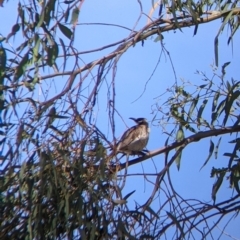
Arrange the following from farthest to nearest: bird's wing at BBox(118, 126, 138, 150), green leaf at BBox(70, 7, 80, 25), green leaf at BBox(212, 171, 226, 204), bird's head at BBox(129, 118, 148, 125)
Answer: bird's head at BBox(129, 118, 148, 125), green leaf at BBox(212, 171, 226, 204), bird's wing at BBox(118, 126, 138, 150), green leaf at BBox(70, 7, 80, 25)

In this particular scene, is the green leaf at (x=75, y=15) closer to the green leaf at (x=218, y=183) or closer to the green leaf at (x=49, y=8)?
the green leaf at (x=49, y=8)

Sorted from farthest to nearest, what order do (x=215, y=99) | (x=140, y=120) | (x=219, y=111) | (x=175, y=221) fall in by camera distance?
(x=140, y=120) < (x=215, y=99) < (x=219, y=111) < (x=175, y=221)

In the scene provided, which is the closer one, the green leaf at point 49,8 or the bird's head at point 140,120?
the green leaf at point 49,8

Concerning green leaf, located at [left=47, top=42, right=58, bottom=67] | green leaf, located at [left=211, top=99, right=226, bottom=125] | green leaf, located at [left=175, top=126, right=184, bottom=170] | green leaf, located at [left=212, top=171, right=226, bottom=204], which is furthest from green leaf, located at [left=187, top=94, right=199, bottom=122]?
green leaf, located at [left=47, top=42, right=58, bottom=67]

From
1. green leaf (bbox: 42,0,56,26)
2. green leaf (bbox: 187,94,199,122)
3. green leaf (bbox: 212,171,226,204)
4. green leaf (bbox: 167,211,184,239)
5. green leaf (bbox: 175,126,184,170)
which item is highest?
green leaf (bbox: 187,94,199,122)

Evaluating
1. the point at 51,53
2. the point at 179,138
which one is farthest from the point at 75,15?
the point at 179,138

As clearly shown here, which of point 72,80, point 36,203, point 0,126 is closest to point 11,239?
point 36,203

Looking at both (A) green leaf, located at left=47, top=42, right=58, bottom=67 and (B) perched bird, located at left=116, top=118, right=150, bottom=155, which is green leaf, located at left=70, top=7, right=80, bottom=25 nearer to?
(A) green leaf, located at left=47, top=42, right=58, bottom=67

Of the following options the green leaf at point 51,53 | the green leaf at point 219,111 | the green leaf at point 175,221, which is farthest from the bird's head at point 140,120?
the green leaf at point 51,53

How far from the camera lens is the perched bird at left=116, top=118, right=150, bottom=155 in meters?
4.35

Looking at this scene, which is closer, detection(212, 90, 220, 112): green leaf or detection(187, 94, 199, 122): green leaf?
detection(212, 90, 220, 112): green leaf

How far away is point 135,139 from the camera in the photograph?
5152 mm

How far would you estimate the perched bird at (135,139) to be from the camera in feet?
14.3

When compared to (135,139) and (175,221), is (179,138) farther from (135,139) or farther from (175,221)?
(175,221)
